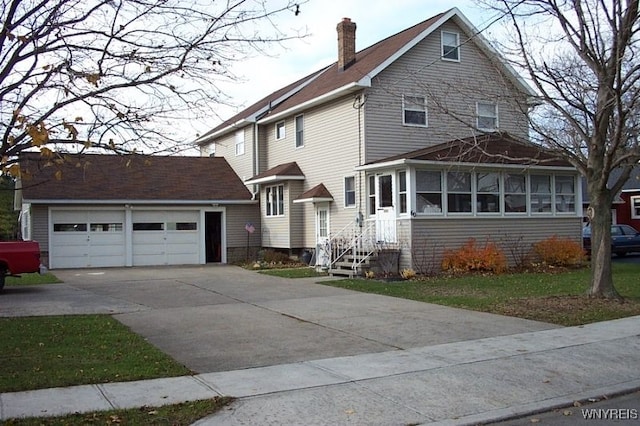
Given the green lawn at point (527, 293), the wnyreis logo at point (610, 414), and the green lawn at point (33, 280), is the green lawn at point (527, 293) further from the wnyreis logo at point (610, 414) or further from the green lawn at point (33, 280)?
the green lawn at point (33, 280)

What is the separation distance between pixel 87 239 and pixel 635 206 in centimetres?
3129

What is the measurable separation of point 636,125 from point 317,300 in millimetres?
8167

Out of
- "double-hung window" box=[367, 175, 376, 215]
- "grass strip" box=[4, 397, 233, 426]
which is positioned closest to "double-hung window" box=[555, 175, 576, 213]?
"double-hung window" box=[367, 175, 376, 215]

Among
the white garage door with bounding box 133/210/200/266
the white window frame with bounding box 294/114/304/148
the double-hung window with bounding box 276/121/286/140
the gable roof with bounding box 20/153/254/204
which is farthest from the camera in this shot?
the double-hung window with bounding box 276/121/286/140

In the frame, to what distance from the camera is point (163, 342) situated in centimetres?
1013

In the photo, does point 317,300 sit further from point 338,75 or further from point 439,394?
point 338,75

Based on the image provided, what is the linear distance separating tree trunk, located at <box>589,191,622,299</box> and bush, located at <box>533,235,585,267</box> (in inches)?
326

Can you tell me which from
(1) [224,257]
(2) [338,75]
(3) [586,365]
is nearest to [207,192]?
(1) [224,257]

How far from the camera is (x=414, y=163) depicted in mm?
19719

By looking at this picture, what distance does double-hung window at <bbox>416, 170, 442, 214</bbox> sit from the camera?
67.1ft

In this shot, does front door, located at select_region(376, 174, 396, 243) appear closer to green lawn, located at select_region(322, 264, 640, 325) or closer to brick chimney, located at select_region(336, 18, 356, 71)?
green lawn, located at select_region(322, 264, 640, 325)

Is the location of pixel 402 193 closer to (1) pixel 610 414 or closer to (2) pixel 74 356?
(2) pixel 74 356

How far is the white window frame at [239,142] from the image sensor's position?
31.2 meters

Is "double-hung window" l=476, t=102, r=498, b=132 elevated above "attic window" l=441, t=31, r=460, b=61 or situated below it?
below
